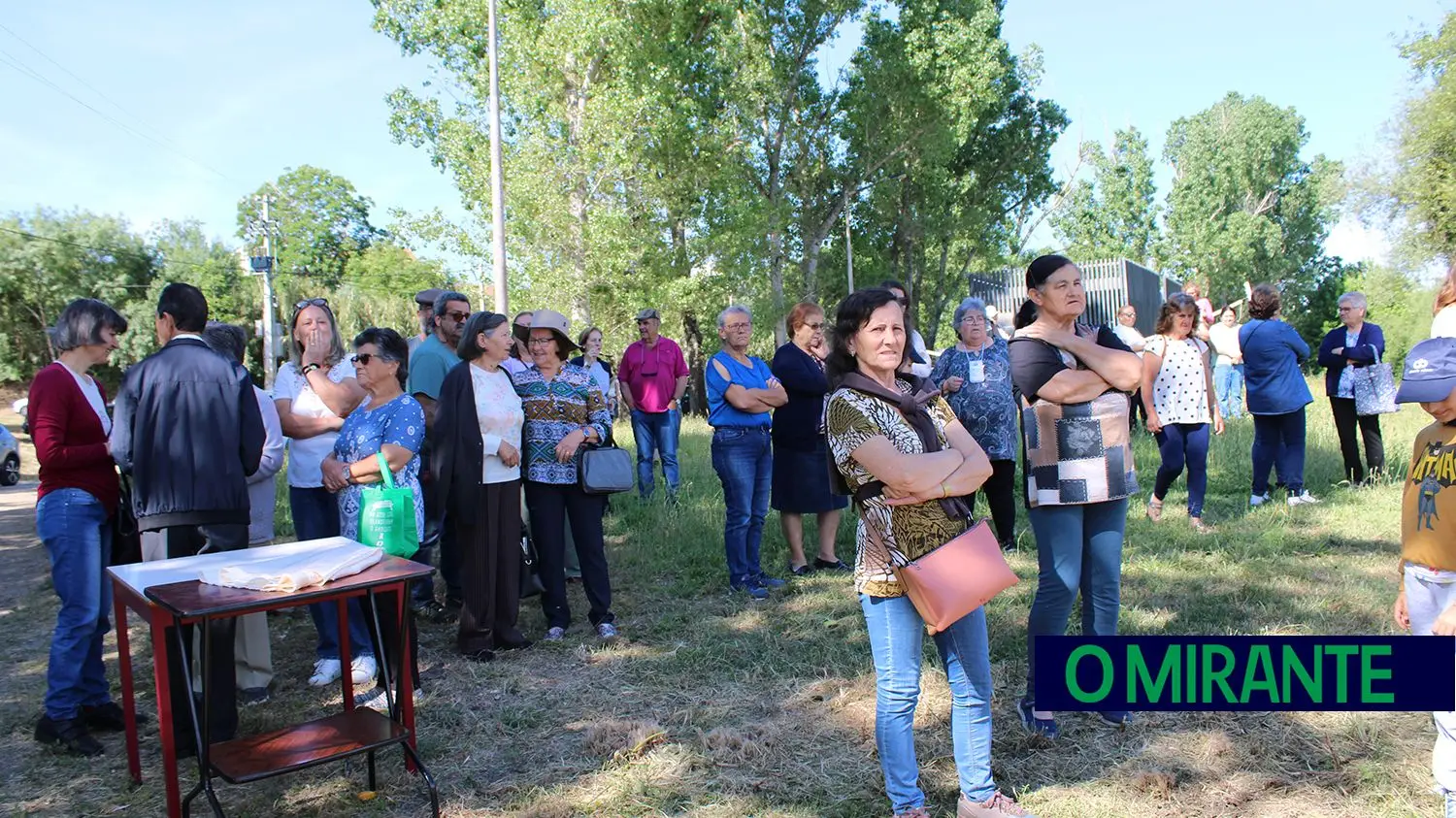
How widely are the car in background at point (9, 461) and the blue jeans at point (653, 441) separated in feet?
43.8

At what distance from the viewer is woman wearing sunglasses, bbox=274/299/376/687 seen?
497cm

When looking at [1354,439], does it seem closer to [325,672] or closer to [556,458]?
[556,458]

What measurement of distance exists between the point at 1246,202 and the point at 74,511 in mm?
51120

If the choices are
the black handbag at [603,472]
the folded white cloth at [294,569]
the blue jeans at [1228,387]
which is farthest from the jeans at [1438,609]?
the blue jeans at [1228,387]

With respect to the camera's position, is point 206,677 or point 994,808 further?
point 206,677

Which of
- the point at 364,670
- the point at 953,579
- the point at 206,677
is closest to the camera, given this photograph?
the point at 953,579

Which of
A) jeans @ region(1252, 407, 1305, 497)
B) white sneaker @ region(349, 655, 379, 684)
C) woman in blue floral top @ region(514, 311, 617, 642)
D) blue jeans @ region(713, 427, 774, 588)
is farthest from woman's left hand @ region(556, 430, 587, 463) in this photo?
jeans @ region(1252, 407, 1305, 497)

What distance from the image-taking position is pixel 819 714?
4297 millimetres

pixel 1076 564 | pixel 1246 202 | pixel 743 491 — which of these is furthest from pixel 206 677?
pixel 1246 202

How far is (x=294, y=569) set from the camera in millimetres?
3463

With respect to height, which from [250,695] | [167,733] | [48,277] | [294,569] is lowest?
[250,695]

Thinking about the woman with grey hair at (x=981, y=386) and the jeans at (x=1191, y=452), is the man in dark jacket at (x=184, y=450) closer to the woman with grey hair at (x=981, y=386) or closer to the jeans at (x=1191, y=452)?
the woman with grey hair at (x=981, y=386)

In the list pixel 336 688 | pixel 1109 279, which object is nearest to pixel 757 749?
pixel 336 688

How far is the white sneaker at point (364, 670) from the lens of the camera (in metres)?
4.94
